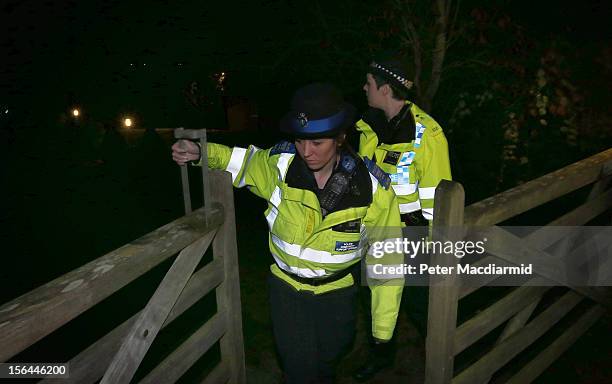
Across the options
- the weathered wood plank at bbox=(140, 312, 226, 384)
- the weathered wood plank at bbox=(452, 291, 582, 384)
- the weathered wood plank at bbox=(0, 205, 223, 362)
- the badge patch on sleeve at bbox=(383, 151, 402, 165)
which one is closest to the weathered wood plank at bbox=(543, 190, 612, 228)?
the weathered wood plank at bbox=(452, 291, 582, 384)

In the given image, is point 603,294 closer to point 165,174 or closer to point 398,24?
point 398,24

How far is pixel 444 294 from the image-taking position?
2451mm

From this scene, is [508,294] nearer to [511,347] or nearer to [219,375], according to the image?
[511,347]

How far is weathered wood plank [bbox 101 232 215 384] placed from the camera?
6.20 ft

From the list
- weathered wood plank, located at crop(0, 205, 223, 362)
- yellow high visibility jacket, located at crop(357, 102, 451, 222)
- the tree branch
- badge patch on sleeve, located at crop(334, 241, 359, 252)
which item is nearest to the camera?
weathered wood plank, located at crop(0, 205, 223, 362)

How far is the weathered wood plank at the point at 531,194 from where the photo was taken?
2.45 m

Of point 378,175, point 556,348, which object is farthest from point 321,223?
point 556,348

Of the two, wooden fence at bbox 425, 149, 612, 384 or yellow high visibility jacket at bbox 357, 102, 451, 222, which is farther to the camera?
yellow high visibility jacket at bbox 357, 102, 451, 222

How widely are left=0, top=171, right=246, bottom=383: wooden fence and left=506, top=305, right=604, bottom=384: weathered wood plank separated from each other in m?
1.96

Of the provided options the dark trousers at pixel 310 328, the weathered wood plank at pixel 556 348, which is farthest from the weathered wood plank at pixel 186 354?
the weathered wood plank at pixel 556 348

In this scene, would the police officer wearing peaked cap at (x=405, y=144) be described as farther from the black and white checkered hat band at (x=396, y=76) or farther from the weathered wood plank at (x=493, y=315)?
the weathered wood plank at (x=493, y=315)

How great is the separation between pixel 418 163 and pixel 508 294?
100 centimetres

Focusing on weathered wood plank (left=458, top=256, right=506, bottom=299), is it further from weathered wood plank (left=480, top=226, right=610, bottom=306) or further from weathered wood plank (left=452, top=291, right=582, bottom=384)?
weathered wood plank (left=452, top=291, right=582, bottom=384)

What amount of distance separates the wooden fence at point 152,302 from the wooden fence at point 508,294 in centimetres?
113
